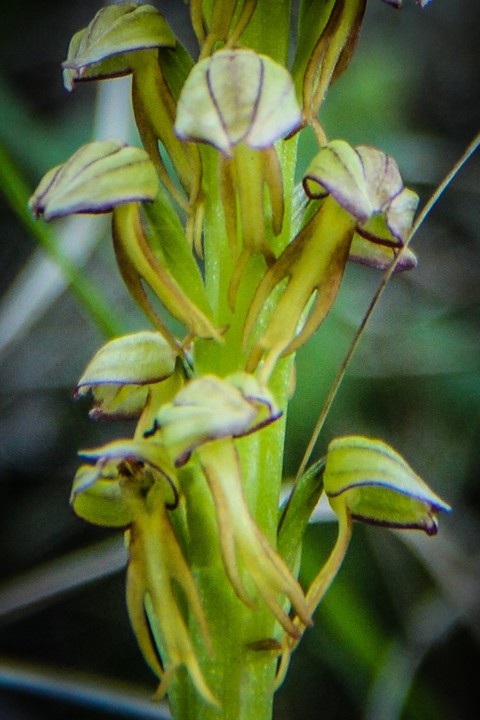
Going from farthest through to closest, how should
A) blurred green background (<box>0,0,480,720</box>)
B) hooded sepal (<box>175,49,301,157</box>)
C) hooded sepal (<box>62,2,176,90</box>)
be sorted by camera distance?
blurred green background (<box>0,0,480,720</box>) < hooded sepal (<box>62,2,176,90</box>) < hooded sepal (<box>175,49,301,157</box>)

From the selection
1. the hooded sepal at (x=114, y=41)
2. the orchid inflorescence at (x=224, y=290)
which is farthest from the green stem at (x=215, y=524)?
the hooded sepal at (x=114, y=41)

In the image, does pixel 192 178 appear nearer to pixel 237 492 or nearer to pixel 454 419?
pixel 237 492

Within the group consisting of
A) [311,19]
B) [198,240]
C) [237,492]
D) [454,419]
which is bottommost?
[454,419]

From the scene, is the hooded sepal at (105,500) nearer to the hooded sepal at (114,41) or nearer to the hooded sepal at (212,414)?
the hooded sepal at (212,414)

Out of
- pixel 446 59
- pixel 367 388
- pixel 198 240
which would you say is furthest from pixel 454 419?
pixel 198 240

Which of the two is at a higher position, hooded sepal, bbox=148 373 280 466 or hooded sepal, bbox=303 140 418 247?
hooded sepal, bbox=303 140 418 247

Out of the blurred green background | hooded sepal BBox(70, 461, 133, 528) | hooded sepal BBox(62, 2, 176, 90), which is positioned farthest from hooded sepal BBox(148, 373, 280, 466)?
the blurred green background

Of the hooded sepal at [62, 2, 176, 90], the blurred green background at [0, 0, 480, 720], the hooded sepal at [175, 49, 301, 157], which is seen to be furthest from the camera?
the blurred green background at [0, 0, 480, 720]

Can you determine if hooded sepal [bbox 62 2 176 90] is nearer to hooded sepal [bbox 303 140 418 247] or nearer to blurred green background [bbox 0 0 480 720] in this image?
hooded sepal [bbox 303 140 418 247]
